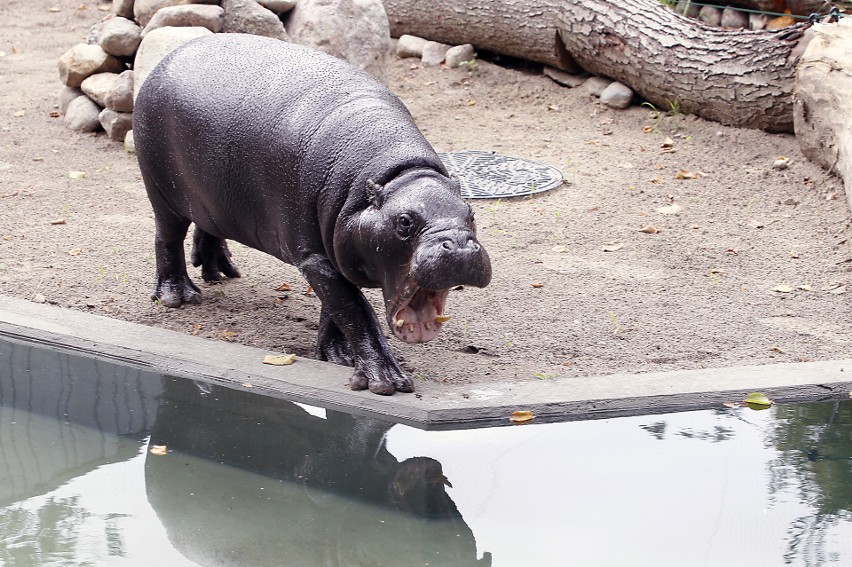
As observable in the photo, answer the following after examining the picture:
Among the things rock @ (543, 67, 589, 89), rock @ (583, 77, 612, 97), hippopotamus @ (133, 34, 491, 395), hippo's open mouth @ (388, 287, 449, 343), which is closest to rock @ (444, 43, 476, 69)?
rock @ (543, 67, 589, 89)

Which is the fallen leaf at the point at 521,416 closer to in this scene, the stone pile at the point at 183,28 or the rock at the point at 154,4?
the stone pile at the point at 183,28

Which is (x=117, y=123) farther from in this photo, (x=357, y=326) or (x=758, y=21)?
(x=758, y=21)

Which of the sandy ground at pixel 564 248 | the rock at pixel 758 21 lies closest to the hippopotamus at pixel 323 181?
the sandy ground at pixel 564 248

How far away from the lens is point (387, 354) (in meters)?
4.09

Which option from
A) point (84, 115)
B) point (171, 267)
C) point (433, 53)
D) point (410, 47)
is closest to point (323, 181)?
point (171, 267)

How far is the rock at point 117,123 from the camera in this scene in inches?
300

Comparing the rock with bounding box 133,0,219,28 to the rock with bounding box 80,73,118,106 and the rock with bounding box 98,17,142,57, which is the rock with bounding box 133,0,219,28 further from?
the rock with bounding box 80,73,118,106

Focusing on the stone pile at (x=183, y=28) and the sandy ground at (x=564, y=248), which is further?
the stone pile at (x=183, y=28)

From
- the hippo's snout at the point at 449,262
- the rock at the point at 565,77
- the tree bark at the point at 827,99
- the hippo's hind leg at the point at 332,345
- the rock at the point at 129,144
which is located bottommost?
the rock at the point at 129,144

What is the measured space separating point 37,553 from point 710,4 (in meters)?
7.50

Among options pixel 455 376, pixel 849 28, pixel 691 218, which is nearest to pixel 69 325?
pixel 455 376

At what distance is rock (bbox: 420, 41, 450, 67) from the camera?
9.42m

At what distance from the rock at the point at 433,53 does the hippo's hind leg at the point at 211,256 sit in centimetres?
444

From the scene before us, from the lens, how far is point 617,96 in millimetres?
8305
